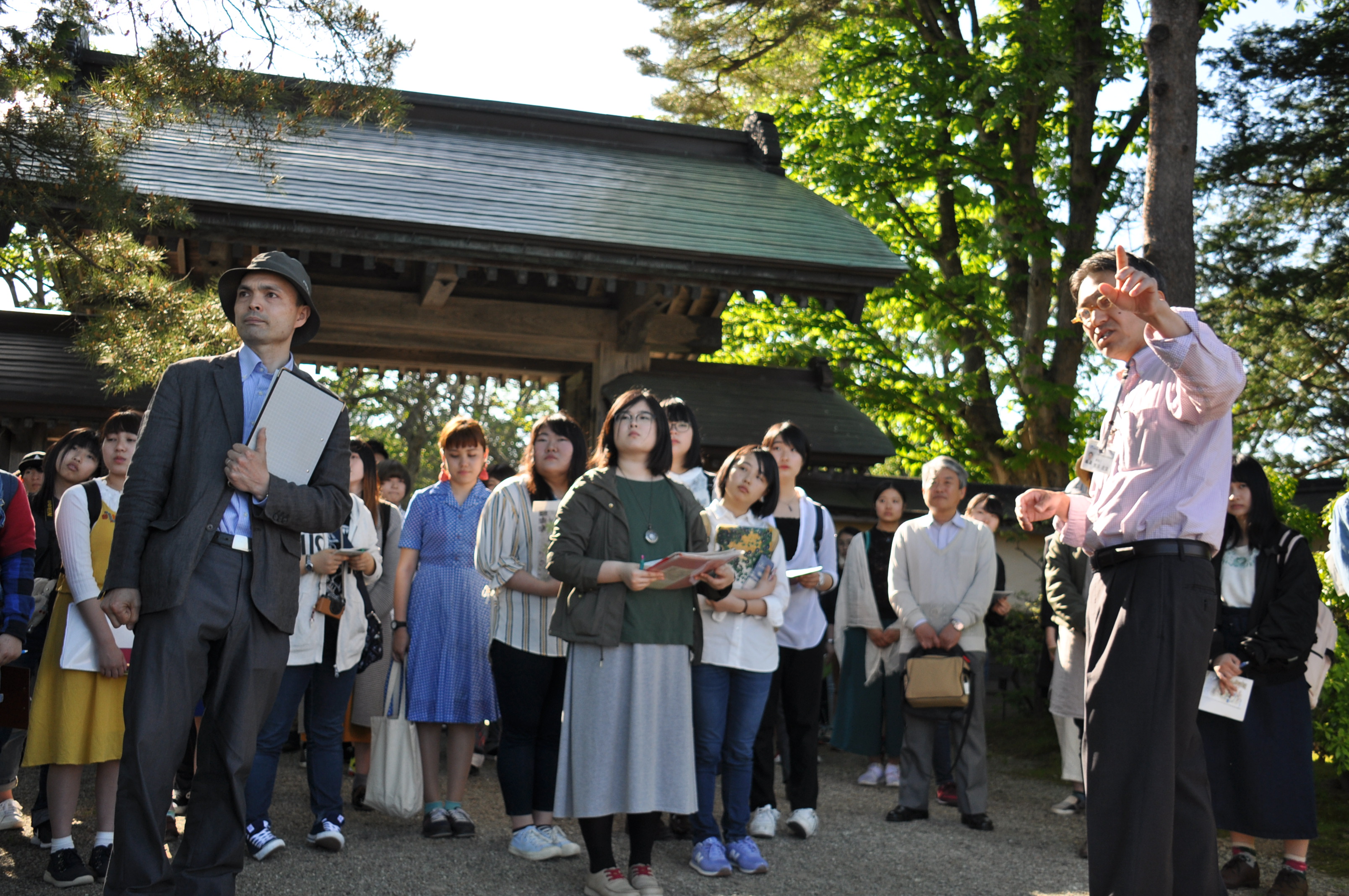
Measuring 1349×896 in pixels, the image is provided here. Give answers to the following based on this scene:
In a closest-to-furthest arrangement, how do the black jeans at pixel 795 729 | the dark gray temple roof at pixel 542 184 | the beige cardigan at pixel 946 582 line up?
1. the black jeans at pixel 795 729
2. the beige cardigan at pixel 946 582
3. the dark gray temple roof at pixel 542 184

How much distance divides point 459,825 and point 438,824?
3.8 inches

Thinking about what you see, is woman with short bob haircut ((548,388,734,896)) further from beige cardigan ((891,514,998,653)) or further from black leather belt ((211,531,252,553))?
beige cardigan ((891,514,998,653))

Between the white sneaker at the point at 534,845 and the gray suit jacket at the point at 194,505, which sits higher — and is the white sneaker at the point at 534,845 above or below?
below

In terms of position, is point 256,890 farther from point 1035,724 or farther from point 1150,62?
point 1150,62

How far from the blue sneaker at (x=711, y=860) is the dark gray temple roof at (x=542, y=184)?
4234 millimetres

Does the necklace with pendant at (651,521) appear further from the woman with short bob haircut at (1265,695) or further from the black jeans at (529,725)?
the woman with short bob haircut at (1265,695)

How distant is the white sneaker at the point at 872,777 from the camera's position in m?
7.14

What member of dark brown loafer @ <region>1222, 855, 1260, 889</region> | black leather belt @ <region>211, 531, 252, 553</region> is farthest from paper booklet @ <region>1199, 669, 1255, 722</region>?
black leather belt @ <region>211, 531, 252, 553</region>

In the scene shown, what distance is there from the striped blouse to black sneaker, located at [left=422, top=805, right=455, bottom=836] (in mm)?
955

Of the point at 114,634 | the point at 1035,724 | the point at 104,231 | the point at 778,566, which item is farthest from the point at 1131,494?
the point at 1035,724

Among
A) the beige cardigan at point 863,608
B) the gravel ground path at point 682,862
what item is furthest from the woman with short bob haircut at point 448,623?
the beige cardigan at point 863,608

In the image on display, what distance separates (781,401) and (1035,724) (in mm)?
3506

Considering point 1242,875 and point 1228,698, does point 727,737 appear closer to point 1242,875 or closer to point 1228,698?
point 1228,698

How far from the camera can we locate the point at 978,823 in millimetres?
5781
